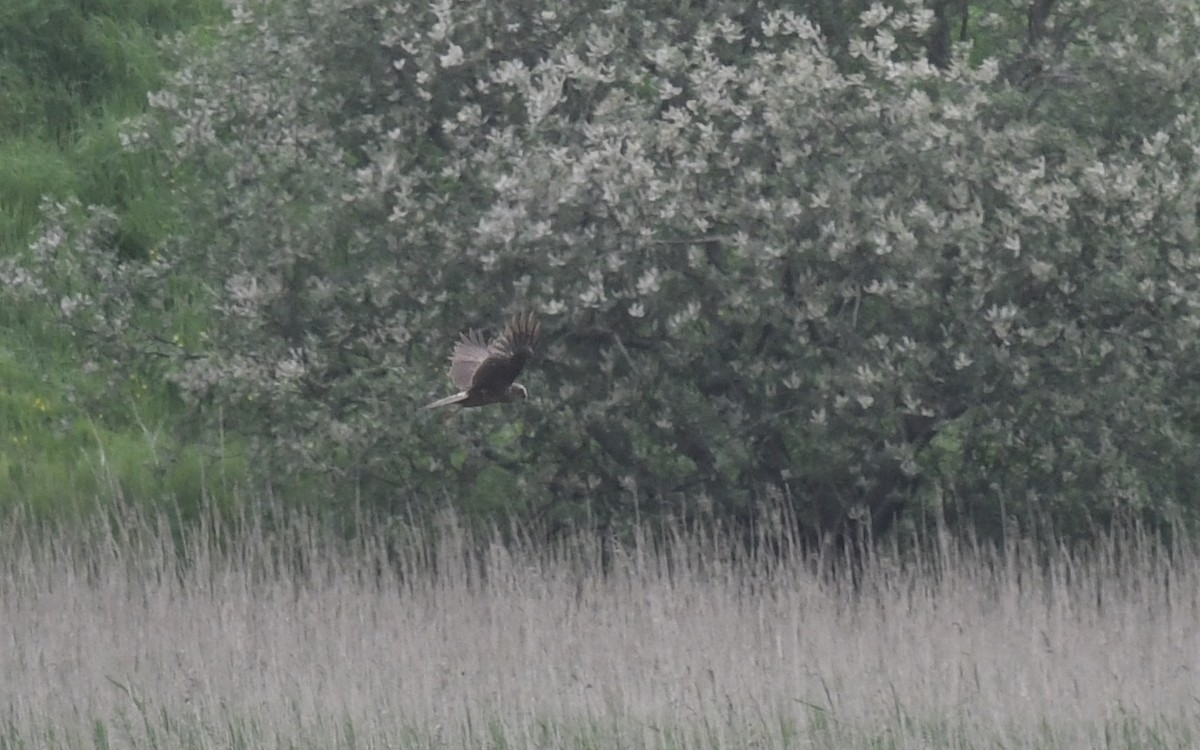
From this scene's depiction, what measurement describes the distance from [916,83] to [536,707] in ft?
12.4

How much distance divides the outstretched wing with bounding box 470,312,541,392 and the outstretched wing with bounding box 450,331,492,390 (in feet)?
0.16

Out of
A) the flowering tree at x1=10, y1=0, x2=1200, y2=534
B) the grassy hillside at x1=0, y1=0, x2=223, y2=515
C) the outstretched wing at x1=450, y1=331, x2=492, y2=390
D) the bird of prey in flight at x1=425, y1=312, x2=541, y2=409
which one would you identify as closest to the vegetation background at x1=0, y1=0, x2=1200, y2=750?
the flowering tree at x1=10, y1=0, x2=1200, y2=534

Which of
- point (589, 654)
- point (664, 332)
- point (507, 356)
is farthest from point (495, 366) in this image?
point (589, 654)

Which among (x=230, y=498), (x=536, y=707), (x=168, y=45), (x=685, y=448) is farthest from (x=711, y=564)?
(x=168, y=45)

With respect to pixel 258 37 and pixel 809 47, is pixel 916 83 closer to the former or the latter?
pixel 809 47

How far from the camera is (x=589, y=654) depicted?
8.31 m

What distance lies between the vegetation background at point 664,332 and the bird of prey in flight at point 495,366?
449mm

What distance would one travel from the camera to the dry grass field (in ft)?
24.2

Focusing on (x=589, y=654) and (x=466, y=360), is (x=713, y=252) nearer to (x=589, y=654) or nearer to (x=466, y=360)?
(x=466, y=360)

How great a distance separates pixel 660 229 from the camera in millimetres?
9516

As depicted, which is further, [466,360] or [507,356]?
[466,360]

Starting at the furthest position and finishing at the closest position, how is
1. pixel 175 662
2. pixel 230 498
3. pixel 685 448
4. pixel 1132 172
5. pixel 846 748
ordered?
pixel 230 498 < pixel 685 448 < pixel 1132 172 < pixel 175 662 < pixel 846 748

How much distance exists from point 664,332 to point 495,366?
1.26m

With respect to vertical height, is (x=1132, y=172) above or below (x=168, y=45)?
below
